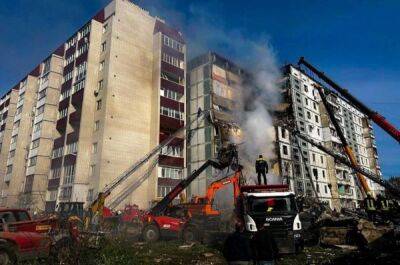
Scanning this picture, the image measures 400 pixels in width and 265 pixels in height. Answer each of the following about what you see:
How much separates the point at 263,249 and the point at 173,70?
41.8 m

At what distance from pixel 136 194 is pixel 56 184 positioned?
37.3ft

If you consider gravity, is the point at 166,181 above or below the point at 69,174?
below

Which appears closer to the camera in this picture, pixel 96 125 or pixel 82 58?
pixel 96 125

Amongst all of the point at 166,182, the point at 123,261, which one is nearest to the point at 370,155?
the point at 166,182

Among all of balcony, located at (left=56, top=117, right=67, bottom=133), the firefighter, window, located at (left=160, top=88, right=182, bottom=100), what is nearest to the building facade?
window, located at (left=160, top=88, right=182, bottom=100)

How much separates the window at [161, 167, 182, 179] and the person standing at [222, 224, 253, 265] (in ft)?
112

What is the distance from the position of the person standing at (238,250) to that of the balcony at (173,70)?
4070 cm

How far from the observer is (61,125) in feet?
152

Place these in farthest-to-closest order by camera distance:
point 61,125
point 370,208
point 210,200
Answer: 1. point 61,125
2. point 370,208
3. point 210,200

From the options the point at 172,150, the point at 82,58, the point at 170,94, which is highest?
the point at 82,58

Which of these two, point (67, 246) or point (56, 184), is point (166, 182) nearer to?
point (56, 184)

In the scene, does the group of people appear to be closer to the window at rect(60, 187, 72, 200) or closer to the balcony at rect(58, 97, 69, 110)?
the window at rect(60, 187, 72, 200)

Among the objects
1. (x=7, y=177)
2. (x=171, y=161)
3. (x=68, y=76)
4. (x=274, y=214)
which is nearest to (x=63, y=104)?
(x=68, y=76)

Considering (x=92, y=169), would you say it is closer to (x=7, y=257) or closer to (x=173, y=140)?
(x=173, y=140)
